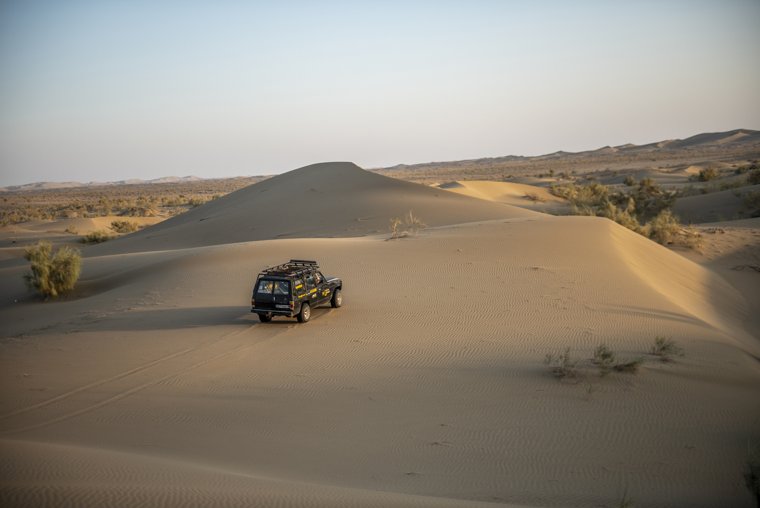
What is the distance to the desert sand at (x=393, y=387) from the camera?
6500 mm

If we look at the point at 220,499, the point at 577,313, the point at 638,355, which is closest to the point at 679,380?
the point at 638,355

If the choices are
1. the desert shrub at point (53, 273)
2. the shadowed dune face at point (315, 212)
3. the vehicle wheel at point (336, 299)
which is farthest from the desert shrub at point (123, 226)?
the vehicle wheel at point (336, 299)

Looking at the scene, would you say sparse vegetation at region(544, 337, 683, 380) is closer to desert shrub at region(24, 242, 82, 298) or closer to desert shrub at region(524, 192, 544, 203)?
desert shrub at region(24, 242, 82, 298)

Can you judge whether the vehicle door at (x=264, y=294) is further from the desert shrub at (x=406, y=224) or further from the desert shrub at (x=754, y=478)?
the desert shrub at (x=406, y=224)

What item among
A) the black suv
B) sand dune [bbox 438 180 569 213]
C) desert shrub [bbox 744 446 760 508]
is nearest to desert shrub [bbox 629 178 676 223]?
sand dune [bbox 438 180 569 213]

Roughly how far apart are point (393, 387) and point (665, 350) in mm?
5207

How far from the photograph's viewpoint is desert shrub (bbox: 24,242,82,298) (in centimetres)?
1888

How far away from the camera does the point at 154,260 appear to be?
874 inches

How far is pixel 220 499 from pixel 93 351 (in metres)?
8.16

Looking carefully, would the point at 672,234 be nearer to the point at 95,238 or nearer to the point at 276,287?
the point at 276,287

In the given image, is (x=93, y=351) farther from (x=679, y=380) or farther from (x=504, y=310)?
(x=679, y=380)

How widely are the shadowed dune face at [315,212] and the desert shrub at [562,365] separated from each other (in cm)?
2032

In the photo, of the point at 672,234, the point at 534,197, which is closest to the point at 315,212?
the point at 672,234

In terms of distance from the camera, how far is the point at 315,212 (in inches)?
1401
